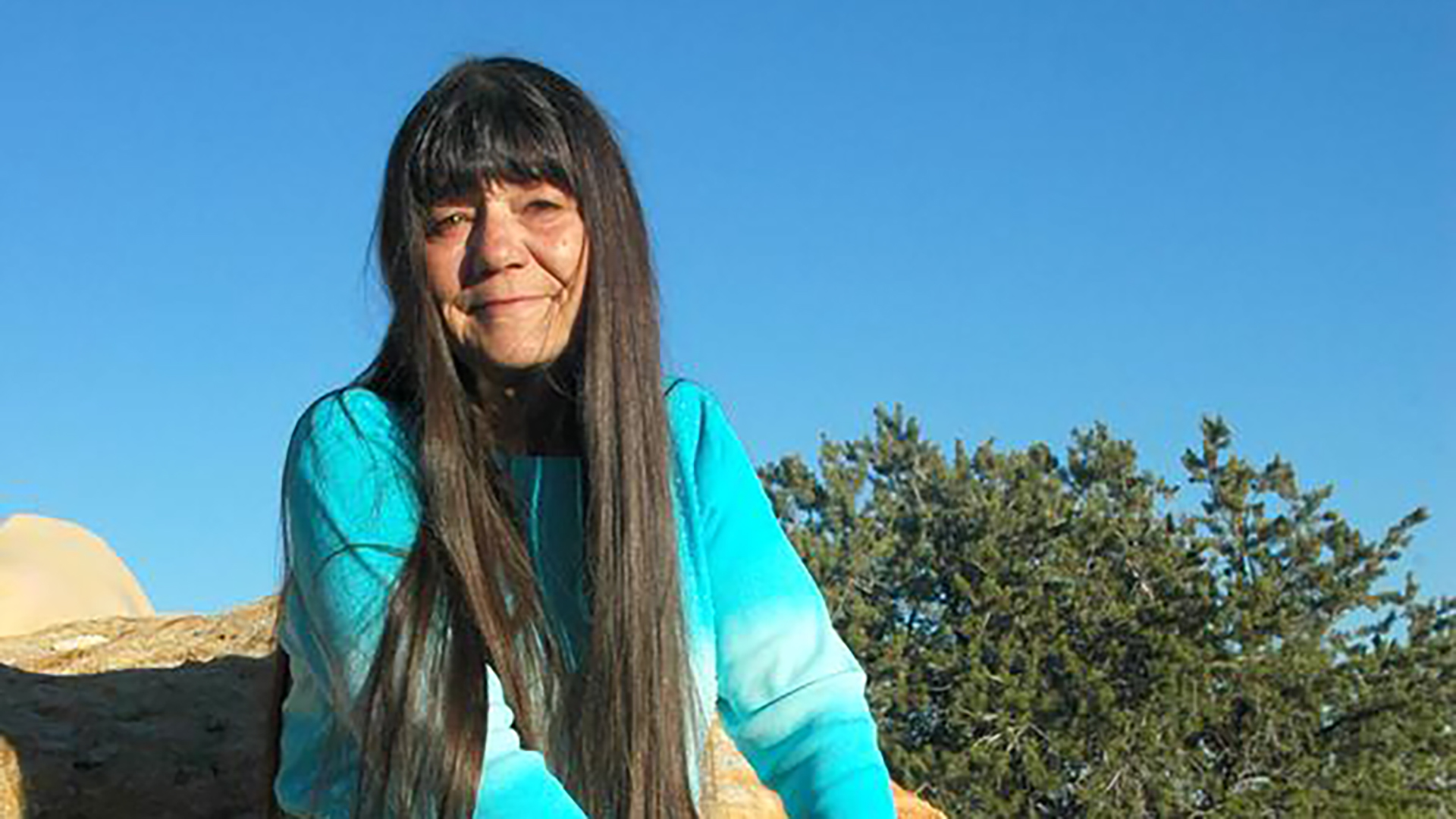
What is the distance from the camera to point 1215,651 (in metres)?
19.9

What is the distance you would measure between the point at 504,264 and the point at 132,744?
1516mm

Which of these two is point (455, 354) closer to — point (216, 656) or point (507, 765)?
point (507, 765)

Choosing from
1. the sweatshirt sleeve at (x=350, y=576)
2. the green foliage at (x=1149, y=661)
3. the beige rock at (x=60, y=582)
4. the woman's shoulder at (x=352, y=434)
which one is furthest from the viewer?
the green foliage at (x=1149, y=661)

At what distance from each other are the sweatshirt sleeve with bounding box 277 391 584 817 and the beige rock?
1318 cm

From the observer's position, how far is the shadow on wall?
301 cm

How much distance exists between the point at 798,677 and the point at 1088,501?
65.6 feet

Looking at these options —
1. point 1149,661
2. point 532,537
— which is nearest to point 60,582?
point 1149,661

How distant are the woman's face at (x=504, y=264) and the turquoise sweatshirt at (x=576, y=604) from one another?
15cm

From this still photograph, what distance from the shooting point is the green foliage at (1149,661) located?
19000mm

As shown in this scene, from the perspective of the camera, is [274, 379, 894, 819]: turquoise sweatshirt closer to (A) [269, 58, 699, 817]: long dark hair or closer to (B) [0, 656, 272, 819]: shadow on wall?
(A) [269, 58, 699, 817]: long dark hair

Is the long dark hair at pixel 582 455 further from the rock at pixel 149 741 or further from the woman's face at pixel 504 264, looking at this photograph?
the rock at pixel 149 741

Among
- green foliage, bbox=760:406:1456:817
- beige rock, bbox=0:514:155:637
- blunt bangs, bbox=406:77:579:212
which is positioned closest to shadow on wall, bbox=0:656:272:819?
blunt bangs, bbox=406:77:579:212

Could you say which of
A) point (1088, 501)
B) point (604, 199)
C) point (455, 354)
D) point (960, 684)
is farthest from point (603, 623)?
point (1088, 501)

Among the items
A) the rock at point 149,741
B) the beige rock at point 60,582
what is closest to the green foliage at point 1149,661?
the beige rock at point 60,582
